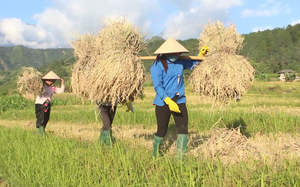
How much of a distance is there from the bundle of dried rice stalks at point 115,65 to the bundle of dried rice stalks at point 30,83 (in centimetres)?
205

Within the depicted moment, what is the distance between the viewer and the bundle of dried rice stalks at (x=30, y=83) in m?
6.46

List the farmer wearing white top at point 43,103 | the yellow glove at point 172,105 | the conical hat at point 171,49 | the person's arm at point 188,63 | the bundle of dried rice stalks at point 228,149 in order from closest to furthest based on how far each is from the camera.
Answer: the bundle of dried rice stalks at point 228,149 → the yellow glove at point 172,105 → the conical hat at point 171,49 → the person's arm at point 188,63 → the farmer wearing white top at point 43,103

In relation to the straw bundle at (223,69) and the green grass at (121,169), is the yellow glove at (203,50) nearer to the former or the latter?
the straw bundle at (223,69)

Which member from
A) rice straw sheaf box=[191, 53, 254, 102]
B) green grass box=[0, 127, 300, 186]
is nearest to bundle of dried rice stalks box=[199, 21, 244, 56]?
rice straw sheaf box=[191, 53, 254, 102]

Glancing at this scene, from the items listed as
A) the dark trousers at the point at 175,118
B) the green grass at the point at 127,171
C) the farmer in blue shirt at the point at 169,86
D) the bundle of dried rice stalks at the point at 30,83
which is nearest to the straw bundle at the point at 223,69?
the farmer in blue shirt at the point at 169,86

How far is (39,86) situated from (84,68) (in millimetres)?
2122

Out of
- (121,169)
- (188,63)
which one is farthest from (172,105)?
(121,169)

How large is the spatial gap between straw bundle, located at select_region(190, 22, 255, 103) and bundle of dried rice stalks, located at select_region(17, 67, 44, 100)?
11.9ft

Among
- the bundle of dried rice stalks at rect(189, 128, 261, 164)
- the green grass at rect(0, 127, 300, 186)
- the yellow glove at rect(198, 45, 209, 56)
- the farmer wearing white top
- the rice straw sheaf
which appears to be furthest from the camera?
the farmer wearing white top

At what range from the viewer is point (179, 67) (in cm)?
450

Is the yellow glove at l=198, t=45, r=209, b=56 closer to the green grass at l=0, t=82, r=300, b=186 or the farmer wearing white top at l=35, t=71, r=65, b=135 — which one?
the green grass at l=0, t=82, r=300, b=186

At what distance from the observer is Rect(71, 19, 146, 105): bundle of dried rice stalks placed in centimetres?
437

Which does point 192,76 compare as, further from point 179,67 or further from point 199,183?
point 199,183

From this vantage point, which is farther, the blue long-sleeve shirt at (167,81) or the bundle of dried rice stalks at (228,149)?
the blue long-sleeve shirt at (167,81)
